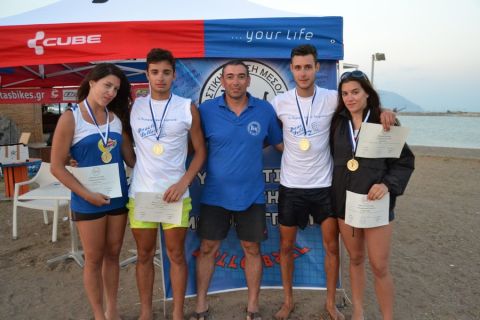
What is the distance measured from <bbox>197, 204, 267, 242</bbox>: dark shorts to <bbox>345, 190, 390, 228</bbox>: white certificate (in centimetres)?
71

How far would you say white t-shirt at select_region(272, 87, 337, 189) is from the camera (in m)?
2.70

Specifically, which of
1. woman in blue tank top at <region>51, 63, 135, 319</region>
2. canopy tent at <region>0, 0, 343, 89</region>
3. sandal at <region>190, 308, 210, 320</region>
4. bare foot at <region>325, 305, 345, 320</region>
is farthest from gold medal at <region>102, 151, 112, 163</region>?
bare foot at <region>325, 305, 345, 320</region>

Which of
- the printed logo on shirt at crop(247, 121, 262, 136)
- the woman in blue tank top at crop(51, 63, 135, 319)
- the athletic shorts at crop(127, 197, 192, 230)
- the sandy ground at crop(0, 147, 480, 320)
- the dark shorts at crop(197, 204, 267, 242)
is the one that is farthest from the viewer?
the sandy ground at crop(0, 147, 480, 320)

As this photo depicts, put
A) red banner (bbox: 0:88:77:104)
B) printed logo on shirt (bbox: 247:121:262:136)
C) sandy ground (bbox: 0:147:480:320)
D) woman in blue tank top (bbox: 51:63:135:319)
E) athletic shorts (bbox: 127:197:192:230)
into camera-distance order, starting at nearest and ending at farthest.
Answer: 1. woman in blue tank top (bbox: 51:63:135:319)
2. athletic shorts (bbox: 127:197:192:230)
3. printed logo on shirt (bbox: 247:121:262:136)
4. sandy ground (bbox: 0:147:480:320)
5. red banner (bbox: 0:88:77:104)

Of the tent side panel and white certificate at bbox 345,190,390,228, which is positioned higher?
the tent side panel

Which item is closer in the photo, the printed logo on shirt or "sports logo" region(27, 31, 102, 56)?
the printed logo on shirt

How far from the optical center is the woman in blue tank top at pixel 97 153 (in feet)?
7.71

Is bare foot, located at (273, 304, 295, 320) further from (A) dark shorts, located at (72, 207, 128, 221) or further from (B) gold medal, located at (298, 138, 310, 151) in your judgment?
(A) dark shorts, located at (72, 207, 128, 221)

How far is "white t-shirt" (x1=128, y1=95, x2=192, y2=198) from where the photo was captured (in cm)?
250

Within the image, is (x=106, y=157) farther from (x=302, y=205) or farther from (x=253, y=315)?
(x=253, y=315)

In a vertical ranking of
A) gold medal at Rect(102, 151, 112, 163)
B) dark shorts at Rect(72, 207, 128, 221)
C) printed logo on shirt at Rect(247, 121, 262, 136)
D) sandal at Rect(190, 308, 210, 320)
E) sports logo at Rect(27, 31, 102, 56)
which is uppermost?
sports logo at Rect(27, 31, 102, 56)

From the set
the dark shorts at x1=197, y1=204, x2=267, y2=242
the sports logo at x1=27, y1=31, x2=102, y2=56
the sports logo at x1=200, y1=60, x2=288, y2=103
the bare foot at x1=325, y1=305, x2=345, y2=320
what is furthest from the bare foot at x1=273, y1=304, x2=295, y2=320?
the sports logo at x1=27, y1=31, x2=102, y2=56

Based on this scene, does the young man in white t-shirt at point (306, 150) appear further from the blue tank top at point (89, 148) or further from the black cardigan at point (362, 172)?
the blue tank top at point (89, 148)

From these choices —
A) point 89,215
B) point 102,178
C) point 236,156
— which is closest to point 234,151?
point 236,156
